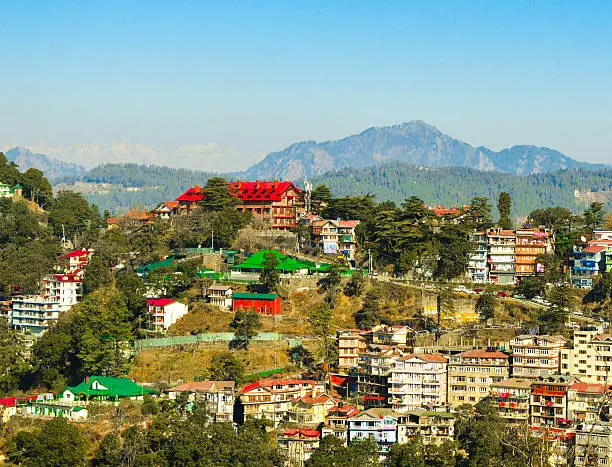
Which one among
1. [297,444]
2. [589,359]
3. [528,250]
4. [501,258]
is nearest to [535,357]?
[589,359]

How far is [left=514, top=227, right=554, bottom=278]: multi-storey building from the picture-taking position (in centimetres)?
6538

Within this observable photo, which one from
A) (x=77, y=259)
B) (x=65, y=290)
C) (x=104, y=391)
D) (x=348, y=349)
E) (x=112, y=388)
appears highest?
(x=77, y=259)

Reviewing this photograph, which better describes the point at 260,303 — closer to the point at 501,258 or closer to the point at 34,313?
the point at 34,313

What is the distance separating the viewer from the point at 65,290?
65.9 metres

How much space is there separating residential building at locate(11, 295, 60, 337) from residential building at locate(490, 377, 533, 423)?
28.0 m

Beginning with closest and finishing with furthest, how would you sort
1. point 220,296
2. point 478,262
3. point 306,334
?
point 306,334 < point 220,296 < point 478,262

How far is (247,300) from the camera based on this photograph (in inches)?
2356

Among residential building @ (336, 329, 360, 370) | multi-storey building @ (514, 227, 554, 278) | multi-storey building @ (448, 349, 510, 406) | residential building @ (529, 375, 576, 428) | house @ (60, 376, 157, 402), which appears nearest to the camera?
residential building @ (529, 375, 576, 428)

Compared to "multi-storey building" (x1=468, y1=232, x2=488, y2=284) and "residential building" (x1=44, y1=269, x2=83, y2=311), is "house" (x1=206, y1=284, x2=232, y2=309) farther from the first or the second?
"multi-storey building" (x1=468, y1=232, x2=488, y2=284)

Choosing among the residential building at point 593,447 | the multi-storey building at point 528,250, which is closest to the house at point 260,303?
the multi-storey building at point 528,250

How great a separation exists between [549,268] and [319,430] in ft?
68.8

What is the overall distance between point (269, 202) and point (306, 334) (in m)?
17.5

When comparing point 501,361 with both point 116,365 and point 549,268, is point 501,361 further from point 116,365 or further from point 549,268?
point 116,365

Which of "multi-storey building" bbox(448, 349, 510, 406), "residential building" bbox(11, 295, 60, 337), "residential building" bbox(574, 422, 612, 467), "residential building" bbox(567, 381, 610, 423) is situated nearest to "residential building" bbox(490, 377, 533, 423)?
"multi-storey building" bbox(448, 349, 510, 406)
